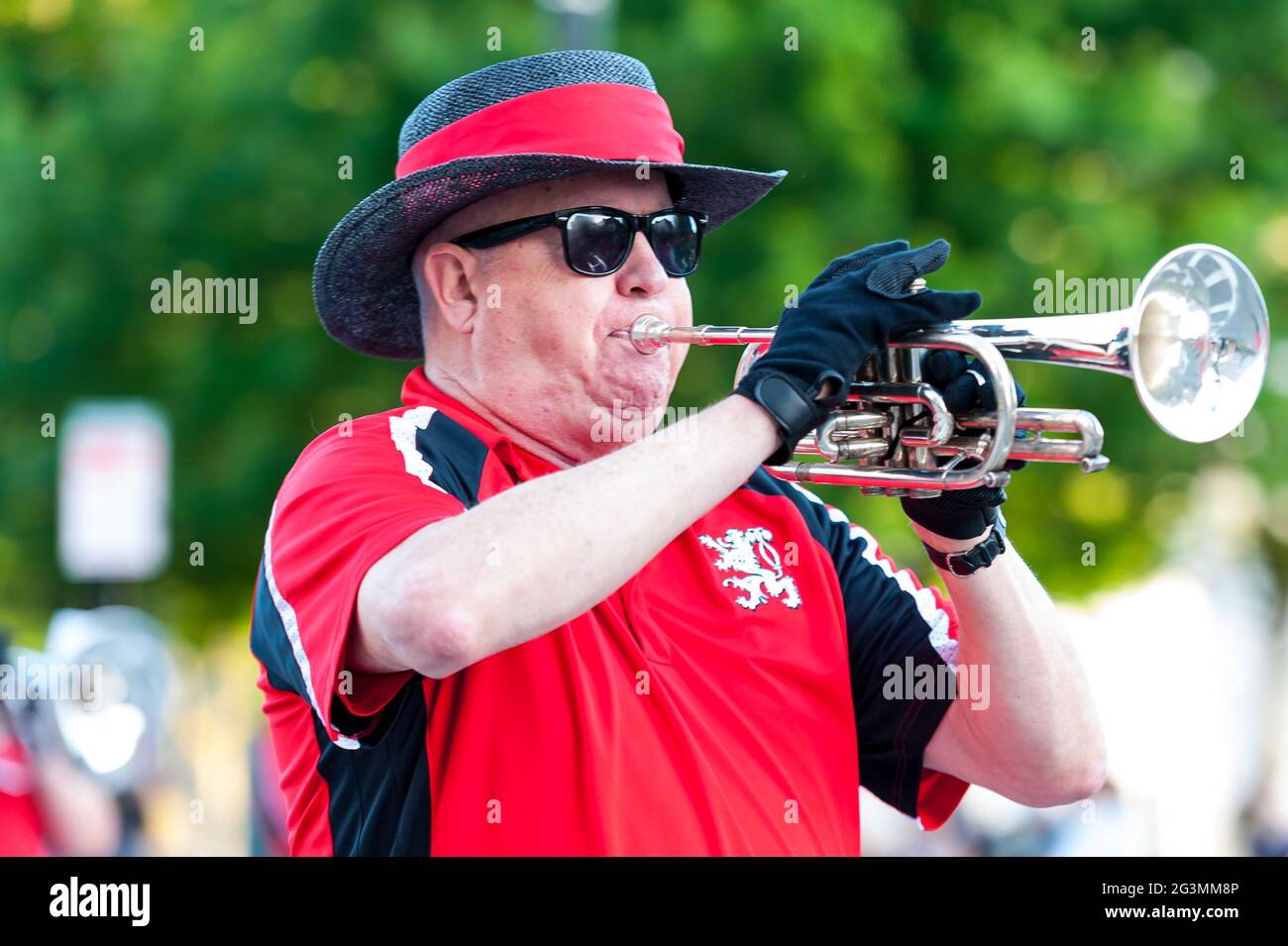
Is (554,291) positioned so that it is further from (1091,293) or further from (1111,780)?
(1111,780)

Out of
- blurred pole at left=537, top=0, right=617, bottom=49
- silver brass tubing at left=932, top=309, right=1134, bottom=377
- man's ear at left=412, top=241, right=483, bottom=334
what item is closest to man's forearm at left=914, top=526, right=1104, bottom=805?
silver brass tubing at left=932, top=309, right=1134, bottom=377

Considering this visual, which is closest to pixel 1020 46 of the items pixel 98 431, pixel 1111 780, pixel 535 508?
pixel 1111 780

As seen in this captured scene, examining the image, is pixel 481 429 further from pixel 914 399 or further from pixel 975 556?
pixel 975 556

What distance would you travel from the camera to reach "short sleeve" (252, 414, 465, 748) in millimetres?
2424

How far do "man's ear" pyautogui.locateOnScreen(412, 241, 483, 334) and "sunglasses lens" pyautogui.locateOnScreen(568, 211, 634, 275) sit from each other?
0.66ft

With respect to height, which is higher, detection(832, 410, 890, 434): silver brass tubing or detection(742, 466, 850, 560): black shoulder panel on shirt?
detection(832, 410, 890, 434): silver brass tubing

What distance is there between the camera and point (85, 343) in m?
7.82

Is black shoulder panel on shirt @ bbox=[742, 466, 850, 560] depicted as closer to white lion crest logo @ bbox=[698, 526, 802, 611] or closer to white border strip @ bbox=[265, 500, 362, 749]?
white lion crest logo @ bbox=[698, 526, 802, 611]

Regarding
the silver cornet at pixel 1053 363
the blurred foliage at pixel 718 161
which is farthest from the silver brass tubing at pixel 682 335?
the blurred foliage at pixel 718 161

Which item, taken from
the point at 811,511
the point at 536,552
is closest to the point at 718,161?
the point at 811,511

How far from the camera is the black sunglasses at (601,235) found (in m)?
2.95

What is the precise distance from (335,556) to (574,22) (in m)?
4.05

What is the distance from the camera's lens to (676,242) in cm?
306

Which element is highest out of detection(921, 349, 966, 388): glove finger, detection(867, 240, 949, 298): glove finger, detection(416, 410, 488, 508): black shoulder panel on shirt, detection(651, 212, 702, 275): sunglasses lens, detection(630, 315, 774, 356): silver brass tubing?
detection(651, 212, 702, 275): sunglasses lens
